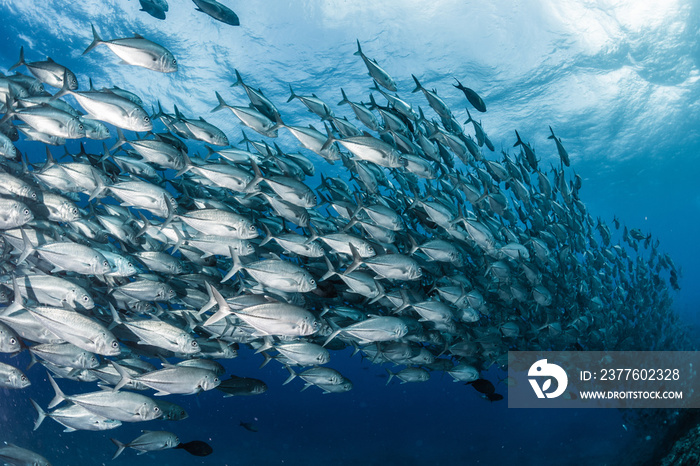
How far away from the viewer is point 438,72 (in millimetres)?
17359

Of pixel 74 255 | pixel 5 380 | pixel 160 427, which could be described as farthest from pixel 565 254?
pixel 160 427

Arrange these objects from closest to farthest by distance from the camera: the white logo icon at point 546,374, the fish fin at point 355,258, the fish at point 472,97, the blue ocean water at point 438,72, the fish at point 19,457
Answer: the fish at point 19,457
the fish fin at point 355,258
the fish at point 472,97
the white logo icon at point 546,374
the blue ocean water at point 438,72

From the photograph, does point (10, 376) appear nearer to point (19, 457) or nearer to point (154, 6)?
point (19, 457)

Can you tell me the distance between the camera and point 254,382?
20.5ft

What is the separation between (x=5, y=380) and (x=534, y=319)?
9.63 metres

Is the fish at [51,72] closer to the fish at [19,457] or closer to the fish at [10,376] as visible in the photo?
the fish at [10,376]

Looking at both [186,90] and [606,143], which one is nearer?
[186,90]

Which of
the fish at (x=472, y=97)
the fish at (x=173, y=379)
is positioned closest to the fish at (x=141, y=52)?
the fish at (x=173, y=379)

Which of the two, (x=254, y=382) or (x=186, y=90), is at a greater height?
(x=186, y=90)

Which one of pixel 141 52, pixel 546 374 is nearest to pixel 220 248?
pixel 141 52

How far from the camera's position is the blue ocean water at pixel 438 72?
14.3 metres

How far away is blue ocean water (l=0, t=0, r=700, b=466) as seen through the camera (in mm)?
14328

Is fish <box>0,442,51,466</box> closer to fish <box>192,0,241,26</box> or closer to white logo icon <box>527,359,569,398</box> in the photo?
fish <box>192,0,241,26</box>

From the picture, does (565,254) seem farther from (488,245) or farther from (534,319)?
(488,245)
